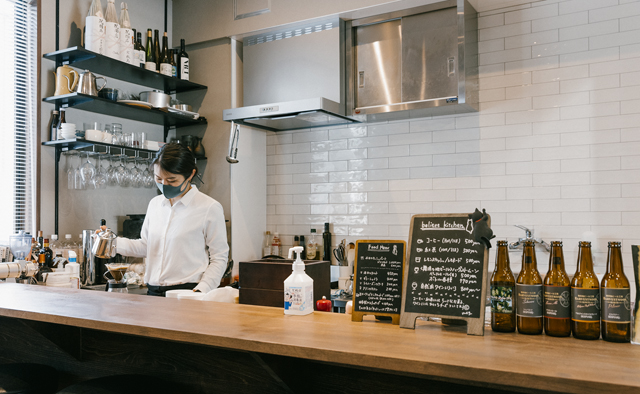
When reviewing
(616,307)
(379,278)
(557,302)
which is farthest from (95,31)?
(616,307)

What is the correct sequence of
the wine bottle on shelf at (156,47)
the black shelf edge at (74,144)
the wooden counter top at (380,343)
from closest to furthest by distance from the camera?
the wooden counter top at (380,343) → the black shelf edge at (74,144) → the wine bottle on shelf at (156,47)

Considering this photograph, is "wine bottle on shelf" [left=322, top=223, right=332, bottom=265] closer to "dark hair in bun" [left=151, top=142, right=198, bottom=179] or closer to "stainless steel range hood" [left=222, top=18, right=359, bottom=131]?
"stainless steel range hood" [left=222, top=18, right=359, bottom=131]

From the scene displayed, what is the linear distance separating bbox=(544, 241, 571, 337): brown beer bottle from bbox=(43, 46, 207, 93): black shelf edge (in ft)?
10.6

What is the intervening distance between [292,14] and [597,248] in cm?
270

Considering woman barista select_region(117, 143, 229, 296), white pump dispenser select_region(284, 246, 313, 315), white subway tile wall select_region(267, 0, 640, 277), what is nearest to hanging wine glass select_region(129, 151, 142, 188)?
woman barista select_region(117, 143, 229, 296)

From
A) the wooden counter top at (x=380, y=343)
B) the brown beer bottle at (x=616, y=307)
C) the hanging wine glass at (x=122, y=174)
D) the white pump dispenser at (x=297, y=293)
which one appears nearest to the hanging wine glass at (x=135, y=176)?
the hanging wine glass at (x=122, y=174)

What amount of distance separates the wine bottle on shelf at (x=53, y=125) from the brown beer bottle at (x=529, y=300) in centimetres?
322

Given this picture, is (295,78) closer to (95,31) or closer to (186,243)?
(95,31)

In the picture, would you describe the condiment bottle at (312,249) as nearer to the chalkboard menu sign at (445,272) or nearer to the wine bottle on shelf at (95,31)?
the wine bottle on shelf at (95,31)

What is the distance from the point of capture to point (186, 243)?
9.28 ft

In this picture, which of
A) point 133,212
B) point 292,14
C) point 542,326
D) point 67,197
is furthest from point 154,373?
point 292,14

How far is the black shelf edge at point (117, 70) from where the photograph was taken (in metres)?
3.43

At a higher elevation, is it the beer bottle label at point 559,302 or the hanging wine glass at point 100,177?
the hanging wine glass at point 100,177

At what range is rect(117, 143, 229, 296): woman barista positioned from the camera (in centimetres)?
279
